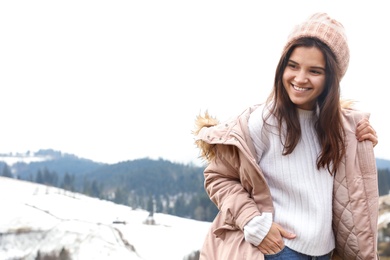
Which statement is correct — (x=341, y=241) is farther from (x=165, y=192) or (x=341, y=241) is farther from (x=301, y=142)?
(x=165, y=192)

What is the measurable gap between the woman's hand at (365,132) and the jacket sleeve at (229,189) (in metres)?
0.41

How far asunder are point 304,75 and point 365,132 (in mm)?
302

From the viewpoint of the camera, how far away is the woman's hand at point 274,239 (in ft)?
5.29

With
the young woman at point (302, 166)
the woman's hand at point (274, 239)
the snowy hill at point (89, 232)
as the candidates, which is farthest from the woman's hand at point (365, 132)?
the snowy hill at point (89, 232)

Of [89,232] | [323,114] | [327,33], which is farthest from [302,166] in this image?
[89,232]

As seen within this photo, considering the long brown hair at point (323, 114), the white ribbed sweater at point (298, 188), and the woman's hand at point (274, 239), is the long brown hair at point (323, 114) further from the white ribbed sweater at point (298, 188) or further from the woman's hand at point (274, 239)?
the woman's hand at point (274, 239)

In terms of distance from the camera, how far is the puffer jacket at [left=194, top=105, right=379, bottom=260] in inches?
64.6

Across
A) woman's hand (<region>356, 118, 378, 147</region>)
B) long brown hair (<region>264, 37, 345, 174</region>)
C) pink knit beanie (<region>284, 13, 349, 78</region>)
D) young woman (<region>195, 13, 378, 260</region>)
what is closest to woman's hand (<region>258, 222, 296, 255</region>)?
young woman (<region>195, 13, 378, 260</region>)

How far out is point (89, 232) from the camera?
446cm

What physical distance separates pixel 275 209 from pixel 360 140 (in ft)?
1.18

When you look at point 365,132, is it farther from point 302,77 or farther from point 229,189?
point 229,189

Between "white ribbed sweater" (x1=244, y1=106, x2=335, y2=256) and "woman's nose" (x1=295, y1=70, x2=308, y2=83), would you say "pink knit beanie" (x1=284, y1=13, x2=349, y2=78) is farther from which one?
"white ribbed sweater" (x1=244, y1=106, x2=335, y2=256)

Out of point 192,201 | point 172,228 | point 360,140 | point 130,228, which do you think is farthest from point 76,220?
point 360,140

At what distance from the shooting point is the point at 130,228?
185 inches
